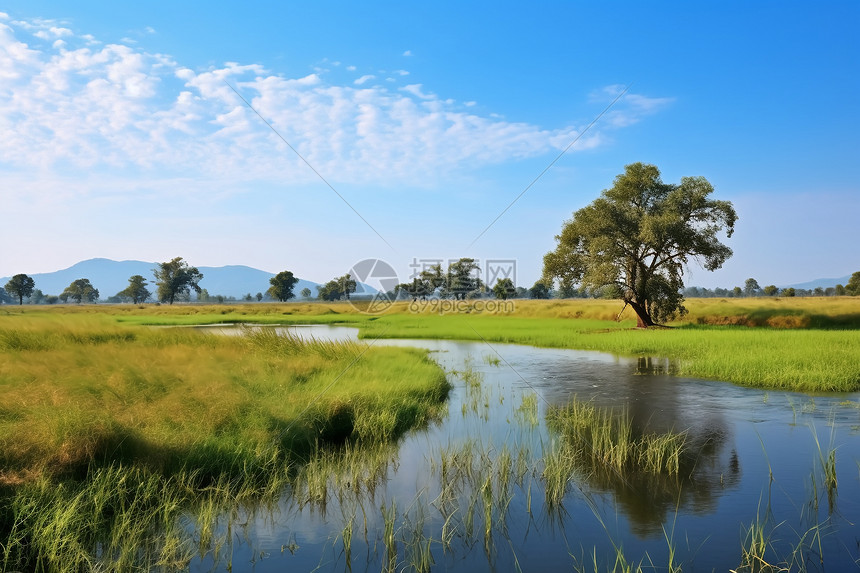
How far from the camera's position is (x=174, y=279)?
12756 cm

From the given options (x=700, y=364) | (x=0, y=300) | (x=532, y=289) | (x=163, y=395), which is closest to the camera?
(x=163, y=395)

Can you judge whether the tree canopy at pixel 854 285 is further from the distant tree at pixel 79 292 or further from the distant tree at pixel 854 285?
the distant tree at pixel 79 292

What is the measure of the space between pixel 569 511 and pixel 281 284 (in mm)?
134921

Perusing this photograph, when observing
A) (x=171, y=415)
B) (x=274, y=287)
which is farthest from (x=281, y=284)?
(x=171, y=415)

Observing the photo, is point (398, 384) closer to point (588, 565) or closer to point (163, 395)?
point (163, 395)

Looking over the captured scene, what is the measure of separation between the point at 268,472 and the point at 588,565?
6.22 metres

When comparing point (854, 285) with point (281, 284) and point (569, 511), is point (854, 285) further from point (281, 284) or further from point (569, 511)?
point (569, 511)

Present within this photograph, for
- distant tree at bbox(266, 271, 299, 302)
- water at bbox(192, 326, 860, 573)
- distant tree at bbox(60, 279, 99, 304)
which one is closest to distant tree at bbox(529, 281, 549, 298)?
distant tree at bbox(266, 271, 299, 302)

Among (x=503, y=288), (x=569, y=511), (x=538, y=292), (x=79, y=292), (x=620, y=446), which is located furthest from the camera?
(x=538, y=292)

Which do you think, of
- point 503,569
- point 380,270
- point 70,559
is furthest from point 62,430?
point 380,270

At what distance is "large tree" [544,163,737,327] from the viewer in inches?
1689

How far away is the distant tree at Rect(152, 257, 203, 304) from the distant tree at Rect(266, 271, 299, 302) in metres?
17.9

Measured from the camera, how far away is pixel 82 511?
773 cm

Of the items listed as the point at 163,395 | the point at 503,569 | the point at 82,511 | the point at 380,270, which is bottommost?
the point at 503,569
